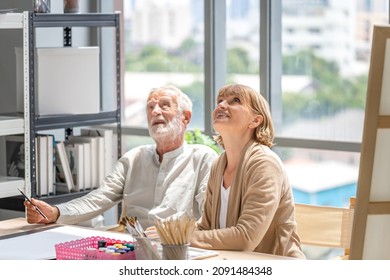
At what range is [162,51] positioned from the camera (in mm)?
5379

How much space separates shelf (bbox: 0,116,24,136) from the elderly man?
623 millimetres

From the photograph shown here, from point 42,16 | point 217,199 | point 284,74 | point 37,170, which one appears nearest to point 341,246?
point 217,199

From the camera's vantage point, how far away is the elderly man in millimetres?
3939

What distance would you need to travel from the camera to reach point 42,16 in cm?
441

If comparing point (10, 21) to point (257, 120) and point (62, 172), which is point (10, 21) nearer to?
point (62, 172)

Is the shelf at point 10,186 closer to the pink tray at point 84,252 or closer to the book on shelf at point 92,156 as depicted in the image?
the book on shelf at point 92,156

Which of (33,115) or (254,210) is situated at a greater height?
(33,115)

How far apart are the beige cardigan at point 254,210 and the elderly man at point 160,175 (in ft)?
1.64

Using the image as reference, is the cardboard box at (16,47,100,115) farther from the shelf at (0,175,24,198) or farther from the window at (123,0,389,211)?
the window at (123,0,389,211)

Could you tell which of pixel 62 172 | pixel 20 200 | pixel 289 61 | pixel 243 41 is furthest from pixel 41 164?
pixel 289 61

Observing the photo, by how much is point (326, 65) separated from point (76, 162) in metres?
1.48
